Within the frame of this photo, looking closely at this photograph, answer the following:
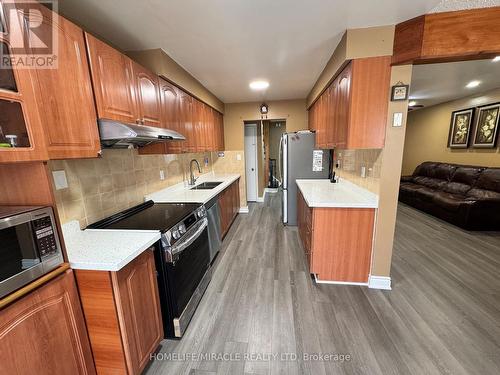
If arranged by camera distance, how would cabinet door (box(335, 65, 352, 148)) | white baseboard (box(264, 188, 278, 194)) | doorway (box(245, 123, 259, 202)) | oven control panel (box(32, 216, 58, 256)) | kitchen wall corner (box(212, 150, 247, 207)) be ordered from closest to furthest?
1. oven control panel (box(32, 216, 58, 256))
2. cabinet door (box(335, 65, 352, 148))
3. kitchen wall corner (box(212, 150, 247, 207))
4. doorway (box(245, 123, 259, 202))
5. white baseboard (box(264, 188, 278, 194))

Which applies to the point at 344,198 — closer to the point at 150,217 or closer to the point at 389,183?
the point at 389,183

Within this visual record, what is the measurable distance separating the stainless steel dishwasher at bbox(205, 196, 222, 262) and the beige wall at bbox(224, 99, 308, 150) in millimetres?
2063

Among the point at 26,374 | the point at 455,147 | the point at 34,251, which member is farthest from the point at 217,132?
the point at 455,147

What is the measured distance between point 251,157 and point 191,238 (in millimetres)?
3777

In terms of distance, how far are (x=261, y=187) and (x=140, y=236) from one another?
4.53m

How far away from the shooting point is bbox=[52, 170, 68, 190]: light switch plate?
4.37ft

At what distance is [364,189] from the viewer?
2322 millimetres

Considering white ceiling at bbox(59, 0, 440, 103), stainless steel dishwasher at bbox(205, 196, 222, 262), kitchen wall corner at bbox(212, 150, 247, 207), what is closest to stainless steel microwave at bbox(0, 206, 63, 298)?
white ceiling at bbox(59, 0, 440, 103)

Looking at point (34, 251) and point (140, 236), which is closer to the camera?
point (34, 251)

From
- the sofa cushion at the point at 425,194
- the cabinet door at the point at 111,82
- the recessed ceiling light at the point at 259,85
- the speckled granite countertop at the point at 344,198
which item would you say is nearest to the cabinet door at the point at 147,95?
the cabinet door at the point at 111,82

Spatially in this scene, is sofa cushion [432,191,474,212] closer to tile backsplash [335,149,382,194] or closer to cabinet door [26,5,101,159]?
tile backsplash [335,149,382,194]

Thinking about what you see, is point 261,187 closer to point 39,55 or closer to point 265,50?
point 265,50

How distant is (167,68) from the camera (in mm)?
2141

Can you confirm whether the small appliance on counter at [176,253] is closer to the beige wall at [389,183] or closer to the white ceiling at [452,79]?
the beige wall at [389,183]
